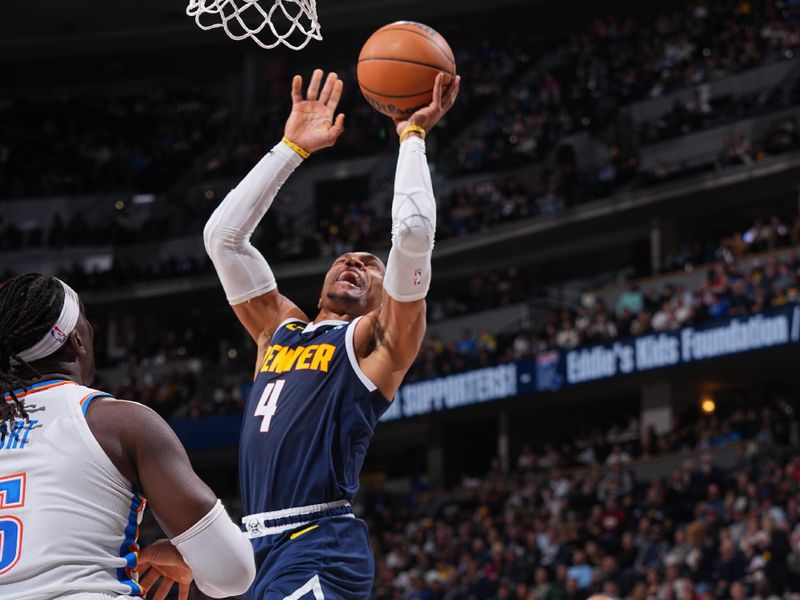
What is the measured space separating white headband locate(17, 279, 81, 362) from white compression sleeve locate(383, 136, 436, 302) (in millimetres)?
1507

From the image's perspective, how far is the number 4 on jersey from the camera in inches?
191

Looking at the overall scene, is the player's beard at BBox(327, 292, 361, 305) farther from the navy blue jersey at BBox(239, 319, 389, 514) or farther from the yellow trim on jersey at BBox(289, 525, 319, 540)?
the yellow trim on jersey at BBox(289, 525, 319, 540)

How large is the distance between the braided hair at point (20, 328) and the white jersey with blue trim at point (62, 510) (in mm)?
35

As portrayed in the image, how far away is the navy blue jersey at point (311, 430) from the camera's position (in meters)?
4.70

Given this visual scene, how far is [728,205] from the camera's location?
2505 centimetres

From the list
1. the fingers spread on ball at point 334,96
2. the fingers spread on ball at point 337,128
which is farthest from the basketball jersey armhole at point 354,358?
the fingers spread on ball at point 334,96

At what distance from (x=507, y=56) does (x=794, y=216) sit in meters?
10.3

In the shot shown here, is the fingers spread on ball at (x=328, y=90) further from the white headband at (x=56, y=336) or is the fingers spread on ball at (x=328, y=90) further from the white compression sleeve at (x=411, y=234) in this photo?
the white headband at (x=56, y=336)

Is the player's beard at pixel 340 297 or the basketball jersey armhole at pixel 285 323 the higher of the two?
the player's beard at pixel 340 297

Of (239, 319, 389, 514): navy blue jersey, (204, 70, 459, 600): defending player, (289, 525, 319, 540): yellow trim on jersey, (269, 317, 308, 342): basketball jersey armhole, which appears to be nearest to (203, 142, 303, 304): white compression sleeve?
(204, 70, 459, 600): defending player

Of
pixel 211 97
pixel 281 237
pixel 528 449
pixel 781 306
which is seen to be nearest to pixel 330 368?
pixel 781 306

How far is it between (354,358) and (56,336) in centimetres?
177

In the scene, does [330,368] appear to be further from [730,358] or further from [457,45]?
[457,45]

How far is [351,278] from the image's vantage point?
17.5 ft
